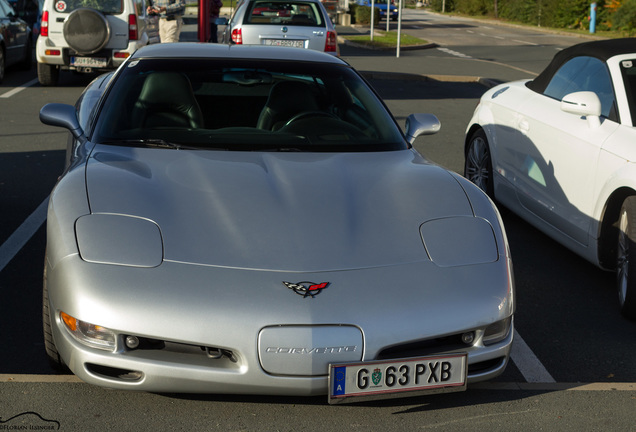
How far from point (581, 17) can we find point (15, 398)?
47927mm

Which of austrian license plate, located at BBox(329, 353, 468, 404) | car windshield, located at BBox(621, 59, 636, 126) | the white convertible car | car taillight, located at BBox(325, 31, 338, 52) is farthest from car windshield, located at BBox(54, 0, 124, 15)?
austrian license plate, located at BBox(329, 353, 468, 404)

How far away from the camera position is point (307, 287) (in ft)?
11.4

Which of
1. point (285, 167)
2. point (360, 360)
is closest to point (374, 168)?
point (285, 167)

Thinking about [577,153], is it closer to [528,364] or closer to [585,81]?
[585,81]

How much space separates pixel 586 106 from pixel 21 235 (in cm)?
379

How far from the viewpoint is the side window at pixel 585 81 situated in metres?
5.80

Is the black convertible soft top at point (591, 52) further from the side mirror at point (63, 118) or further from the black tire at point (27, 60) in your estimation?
the black tire at point (27, 60)

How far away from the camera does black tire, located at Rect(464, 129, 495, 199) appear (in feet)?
23.5

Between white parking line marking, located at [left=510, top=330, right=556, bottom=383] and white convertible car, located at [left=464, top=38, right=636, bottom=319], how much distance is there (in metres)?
0.79

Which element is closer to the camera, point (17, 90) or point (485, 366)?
point (485, 366)

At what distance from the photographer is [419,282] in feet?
11.8

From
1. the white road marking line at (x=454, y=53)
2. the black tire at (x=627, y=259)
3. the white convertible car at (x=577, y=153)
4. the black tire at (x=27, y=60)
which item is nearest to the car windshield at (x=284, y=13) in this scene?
the black tire at (x=27, y=60)

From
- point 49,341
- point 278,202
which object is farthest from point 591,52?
point 49,341

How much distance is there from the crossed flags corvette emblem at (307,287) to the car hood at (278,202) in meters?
0.10
